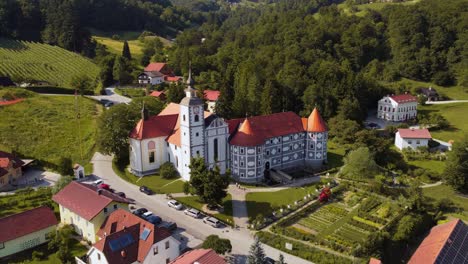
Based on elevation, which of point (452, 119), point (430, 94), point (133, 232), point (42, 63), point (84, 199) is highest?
point (42, 63)

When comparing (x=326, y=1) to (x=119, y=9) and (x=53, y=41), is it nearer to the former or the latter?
(x=119, y=9)

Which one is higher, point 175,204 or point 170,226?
point 175,204

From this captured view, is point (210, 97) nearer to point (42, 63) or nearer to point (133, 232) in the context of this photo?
point (42, 63)

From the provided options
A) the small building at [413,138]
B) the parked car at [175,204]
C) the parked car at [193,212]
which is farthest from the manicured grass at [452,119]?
the parked car at [175,204]

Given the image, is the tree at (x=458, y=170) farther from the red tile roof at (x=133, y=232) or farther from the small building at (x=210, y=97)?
the small building at (x=210, y=97)

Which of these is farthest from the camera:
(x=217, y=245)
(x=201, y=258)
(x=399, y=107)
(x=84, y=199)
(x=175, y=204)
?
(x=399, y=107)

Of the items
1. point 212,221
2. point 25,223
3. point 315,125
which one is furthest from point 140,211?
point 315,125

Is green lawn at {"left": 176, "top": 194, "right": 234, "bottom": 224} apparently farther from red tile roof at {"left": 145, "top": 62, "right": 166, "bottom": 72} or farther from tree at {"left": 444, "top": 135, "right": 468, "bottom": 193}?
red tile roof at {"left": 145, "top": 62, "right": 166, "bottom": 72}

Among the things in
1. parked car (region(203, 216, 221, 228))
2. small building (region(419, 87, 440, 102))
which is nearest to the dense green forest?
small building (region(419, 87, 440, 102))
